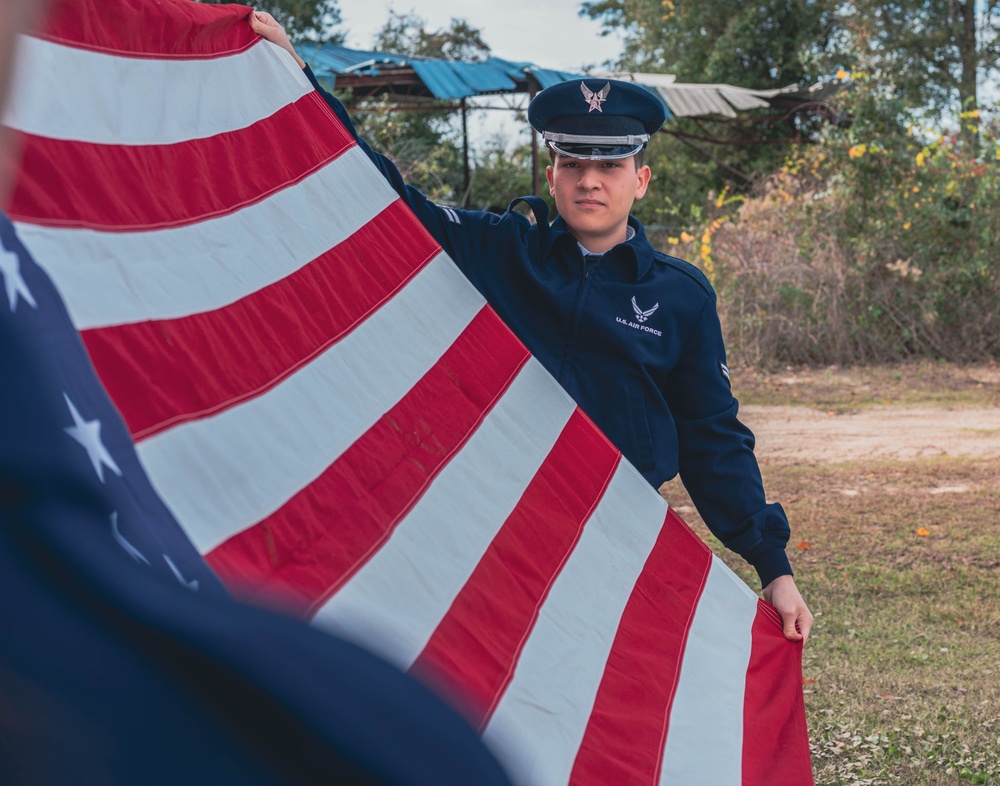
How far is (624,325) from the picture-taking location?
93.4 inches

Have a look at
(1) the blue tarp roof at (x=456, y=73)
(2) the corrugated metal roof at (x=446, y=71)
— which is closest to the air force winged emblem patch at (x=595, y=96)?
(2) the corrugated metal roof at (x=446, y=71)

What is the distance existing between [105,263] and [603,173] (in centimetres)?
131

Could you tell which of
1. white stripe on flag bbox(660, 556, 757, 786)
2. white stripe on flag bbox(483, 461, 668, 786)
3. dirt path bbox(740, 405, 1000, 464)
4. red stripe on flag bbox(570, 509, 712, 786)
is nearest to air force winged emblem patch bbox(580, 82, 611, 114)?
white stripe on flag bbox(483, 461, 668, 786)

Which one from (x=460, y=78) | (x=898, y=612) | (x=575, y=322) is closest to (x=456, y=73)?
(x=460, y=78)

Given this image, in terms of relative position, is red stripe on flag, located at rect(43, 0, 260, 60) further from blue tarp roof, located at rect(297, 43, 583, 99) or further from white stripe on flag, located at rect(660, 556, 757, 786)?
blue tarp roof, located at rect(297, 43, 583, 99)

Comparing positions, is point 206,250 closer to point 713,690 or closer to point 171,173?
point 171,173

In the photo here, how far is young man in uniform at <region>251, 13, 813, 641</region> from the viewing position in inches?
93.4

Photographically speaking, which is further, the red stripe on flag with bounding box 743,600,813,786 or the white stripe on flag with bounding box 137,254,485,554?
the red stripe on flag with bounding box 743,600,813,786

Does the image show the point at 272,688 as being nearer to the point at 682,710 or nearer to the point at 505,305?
the point at 682,710

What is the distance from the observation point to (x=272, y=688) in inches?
24.8

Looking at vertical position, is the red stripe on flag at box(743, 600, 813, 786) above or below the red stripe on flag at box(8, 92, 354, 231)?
below

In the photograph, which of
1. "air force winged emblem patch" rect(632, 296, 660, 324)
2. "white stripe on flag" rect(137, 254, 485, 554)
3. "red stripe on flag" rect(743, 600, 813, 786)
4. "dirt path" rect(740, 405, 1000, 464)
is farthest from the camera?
"dirt path" rect(740, 405, 1000, 464)

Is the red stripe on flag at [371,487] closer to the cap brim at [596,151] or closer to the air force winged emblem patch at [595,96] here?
the cap brim at [596,151]

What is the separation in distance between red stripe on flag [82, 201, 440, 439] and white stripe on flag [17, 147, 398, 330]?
0.02 m
